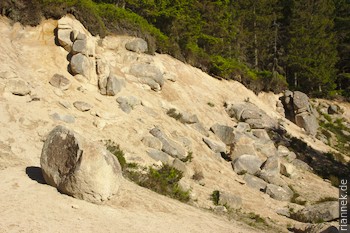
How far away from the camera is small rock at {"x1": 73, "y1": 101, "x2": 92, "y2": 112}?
1379 centimetres

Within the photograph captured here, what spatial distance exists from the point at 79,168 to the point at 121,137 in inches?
246

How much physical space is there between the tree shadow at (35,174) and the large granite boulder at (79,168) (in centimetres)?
35

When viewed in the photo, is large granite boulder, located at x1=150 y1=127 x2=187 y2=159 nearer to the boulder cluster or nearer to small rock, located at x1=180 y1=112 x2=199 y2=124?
small rock, located at x1=180 y1=112 x2=199 y2=124

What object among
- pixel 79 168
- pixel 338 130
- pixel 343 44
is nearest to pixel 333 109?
pixel 338 130

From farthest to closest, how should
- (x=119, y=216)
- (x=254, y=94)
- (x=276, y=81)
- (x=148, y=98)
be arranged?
(x=276, y=81)
(x=254, y=94)
(x=148, y=98)
(x=119, y=216)

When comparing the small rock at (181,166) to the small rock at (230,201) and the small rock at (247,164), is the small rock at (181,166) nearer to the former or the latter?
the small rock at (230,201)

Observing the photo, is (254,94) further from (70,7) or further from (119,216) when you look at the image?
(119,216)

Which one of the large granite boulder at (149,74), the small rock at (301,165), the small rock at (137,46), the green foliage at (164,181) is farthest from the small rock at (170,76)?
the small rock at (301,165)

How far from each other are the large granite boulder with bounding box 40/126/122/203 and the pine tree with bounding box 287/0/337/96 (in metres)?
33.5

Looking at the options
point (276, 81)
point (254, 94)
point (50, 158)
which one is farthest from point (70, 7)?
point (276, 81)

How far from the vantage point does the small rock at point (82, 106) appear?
45.2ft

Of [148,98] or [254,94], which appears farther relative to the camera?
[254,94]

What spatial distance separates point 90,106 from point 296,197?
10472mm

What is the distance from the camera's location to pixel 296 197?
15.1 metres
